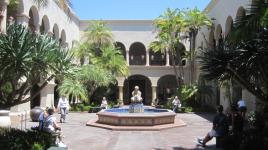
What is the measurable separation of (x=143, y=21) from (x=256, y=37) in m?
31.2

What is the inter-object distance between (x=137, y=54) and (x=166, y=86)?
4925 mm

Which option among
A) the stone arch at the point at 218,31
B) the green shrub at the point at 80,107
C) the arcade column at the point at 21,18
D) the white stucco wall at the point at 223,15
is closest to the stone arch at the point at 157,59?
the white stucco wall at the point at 223,15

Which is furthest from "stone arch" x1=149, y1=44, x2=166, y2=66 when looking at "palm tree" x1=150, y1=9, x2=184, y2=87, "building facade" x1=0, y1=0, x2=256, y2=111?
"palm tree" x1=150, y1=9, x2=184, y2=87

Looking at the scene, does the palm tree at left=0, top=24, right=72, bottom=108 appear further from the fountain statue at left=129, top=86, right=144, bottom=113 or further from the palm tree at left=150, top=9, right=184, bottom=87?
the palm tree at left=150, top=9, right=184, bottom=87

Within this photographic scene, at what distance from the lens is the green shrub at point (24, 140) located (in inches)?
407

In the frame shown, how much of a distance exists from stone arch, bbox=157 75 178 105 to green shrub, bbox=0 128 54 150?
35.6m

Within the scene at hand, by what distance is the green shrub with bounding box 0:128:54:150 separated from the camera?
10.3m

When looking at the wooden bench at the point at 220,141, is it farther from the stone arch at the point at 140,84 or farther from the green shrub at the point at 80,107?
the stone arch at the point at 140,84

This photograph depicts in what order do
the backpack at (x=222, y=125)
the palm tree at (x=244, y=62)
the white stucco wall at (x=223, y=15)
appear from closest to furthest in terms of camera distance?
the palm tree at (x=244, y=62)
the backpack at (x=222, y=125)
the white stucco wall at (x=223, y=15)

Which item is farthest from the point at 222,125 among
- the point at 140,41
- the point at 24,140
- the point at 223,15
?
the point at 140,41

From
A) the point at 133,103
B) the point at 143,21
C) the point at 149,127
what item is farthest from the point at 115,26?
the point at 149,127

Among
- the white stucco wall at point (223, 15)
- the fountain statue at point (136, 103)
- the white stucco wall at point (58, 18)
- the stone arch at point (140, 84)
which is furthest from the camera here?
the stone arch at point (140, 84)

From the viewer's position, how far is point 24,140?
10.7m

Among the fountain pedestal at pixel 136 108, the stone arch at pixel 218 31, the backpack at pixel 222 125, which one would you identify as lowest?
the backpack at pixel 222 125
